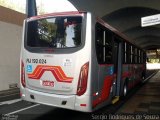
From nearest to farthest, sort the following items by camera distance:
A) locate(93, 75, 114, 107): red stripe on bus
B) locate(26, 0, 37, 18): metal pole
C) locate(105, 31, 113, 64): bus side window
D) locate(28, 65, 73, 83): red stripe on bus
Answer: locate(28, 65, 73, 83): red stripe on bus
locate(93, 75, 114, 107): red stripe on bus
locate(105, 31, 113, 64): bus side window
locate(26, 0, 37, 18): metal pole

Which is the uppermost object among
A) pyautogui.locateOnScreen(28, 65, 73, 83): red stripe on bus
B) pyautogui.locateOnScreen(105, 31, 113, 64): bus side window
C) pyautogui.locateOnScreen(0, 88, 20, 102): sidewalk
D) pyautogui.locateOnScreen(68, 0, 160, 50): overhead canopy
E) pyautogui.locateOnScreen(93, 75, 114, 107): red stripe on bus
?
pyautogui.locateOnScreen(68, 0, 160, 50): overhead canopy

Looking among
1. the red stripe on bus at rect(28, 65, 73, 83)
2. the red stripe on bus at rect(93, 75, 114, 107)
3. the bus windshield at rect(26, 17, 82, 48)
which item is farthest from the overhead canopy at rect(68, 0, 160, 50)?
the red stripe on bus at rect(28, 65, 73, 83)

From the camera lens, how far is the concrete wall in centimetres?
1509

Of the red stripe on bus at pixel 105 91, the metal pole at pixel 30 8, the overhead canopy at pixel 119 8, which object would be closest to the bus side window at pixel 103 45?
the red stripe on bus at pixel 105 91

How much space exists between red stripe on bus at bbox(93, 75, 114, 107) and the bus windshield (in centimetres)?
167

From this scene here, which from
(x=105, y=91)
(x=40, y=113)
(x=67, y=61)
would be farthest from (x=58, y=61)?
(x=40, y=113)

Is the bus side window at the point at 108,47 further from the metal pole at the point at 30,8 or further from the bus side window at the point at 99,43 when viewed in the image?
the metal pole at the point at 30,8

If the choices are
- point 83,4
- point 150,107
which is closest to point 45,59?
point 150,107

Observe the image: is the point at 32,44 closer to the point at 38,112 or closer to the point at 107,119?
the point at 38,112

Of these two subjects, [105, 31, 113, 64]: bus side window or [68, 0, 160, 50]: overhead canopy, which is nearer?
[105, 31, 113, 64]: bus side window

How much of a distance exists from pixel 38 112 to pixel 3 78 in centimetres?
669

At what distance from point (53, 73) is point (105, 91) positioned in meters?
1.81

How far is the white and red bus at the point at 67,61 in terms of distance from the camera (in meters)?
7.08

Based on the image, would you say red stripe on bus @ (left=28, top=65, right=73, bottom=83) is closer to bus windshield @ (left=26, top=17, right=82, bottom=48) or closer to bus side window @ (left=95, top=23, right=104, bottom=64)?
bus windshield @ (left=26, top=17, right=82, bottom=48)
